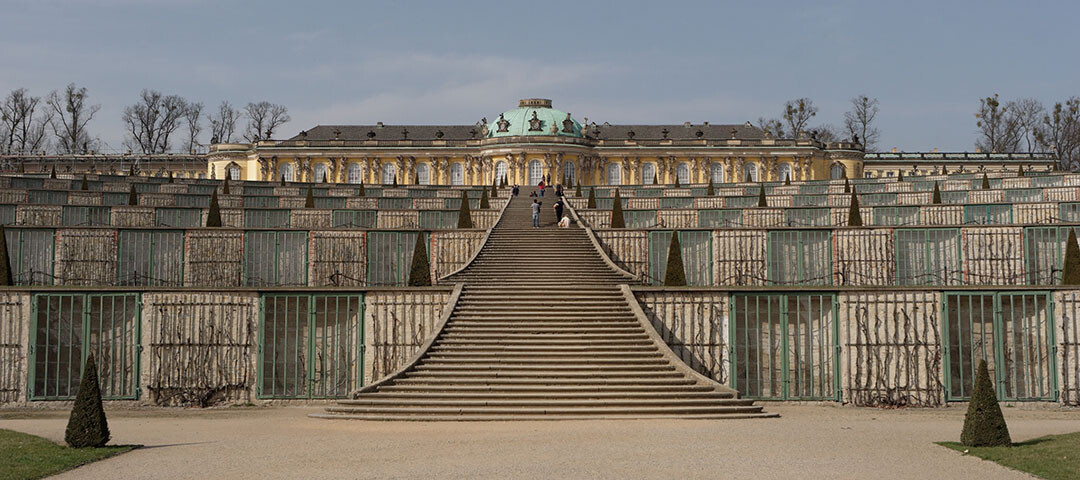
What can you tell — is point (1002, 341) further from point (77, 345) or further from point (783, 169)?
point (783, 169)

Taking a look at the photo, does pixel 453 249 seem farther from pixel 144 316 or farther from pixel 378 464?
pixel 378 464

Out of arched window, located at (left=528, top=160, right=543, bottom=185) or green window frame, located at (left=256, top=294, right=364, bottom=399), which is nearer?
green window frame, located at (left=256, top=294, right=364, bottom=399)

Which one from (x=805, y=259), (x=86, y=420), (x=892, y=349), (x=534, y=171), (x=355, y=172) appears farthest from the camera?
(x=355, y=172)

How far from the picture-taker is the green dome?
9844 centimetres

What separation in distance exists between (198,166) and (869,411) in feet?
298

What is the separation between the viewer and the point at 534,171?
96375 mm

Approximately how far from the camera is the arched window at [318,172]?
330 feet

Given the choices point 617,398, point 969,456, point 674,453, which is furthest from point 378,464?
point 969,456

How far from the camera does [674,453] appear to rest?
52.9 ft

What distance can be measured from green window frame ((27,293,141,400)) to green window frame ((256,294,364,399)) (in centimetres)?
296

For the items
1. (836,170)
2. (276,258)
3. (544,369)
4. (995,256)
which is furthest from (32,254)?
(836,170)

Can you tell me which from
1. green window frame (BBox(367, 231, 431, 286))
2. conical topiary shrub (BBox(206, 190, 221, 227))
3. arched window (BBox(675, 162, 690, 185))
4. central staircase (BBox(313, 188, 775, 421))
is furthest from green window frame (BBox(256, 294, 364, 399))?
arched window (BBox(675, 162, 690, 185))

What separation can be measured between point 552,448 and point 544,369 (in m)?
5.65

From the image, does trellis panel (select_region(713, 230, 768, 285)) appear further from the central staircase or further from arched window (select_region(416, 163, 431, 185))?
arched window (select_region(416, 163, 431, 185))
